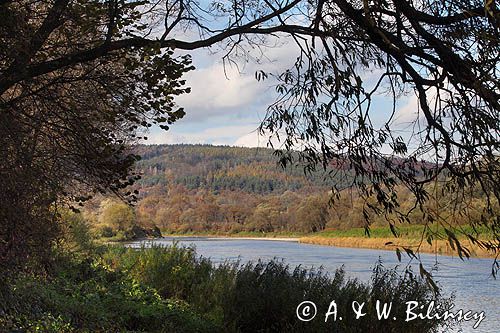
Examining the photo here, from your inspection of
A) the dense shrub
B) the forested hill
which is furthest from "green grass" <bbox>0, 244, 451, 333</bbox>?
the forested hill

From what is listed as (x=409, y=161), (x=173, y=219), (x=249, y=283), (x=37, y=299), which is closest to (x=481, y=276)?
(x=249, y=283)

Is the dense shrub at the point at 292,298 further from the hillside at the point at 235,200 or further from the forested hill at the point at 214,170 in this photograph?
the forested hill at the point at 214,170

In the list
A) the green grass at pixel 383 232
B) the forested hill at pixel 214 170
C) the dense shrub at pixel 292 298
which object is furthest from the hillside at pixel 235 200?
the dense shrub at pixel 292 298

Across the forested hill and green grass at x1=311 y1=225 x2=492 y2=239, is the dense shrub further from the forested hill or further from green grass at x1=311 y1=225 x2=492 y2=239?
the forested hill

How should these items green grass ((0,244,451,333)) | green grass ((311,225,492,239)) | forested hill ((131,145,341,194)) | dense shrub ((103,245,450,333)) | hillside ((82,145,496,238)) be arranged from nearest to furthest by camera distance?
hillside ((82,145,496,238)) < green grass ((0,244,451,333)) < dense shrub ((103,245,450,333)) < green grass ((311,225,492,239)) < forested hill ((131,145,341,194))

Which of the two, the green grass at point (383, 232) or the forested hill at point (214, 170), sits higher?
the forested hill at point (214, 170)

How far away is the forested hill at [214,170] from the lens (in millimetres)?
125188

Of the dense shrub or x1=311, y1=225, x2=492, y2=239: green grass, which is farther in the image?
x1=311, y1=225, x2=492, y2=239: green grass

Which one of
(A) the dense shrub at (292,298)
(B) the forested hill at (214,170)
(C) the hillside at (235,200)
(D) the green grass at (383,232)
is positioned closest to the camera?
(C) the hillside at (235,200)

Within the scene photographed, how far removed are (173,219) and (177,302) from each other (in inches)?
2651

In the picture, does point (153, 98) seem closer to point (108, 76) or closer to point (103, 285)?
point (108, 76)

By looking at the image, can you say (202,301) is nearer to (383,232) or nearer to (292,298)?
(292,298)

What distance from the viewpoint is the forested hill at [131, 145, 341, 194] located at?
125m

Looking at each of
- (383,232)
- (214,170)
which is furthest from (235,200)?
(383,232)
